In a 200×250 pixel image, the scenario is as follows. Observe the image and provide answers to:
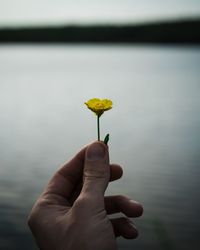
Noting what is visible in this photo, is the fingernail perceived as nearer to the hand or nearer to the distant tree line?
the hand

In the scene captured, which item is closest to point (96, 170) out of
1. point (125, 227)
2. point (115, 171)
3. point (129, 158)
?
point (115, 171)

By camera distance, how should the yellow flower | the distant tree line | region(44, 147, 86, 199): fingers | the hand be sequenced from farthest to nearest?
the distant tree line → region(44, 147, 86, 199): fingers → the hand → the yellow flower

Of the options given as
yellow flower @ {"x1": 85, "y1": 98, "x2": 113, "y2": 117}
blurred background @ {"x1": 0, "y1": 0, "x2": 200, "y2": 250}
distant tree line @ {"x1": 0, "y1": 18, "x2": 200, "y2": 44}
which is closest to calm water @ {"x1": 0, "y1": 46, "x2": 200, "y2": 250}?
blurred background @ {"x1": 0, "y1": 0, "x2": 200, "y2": 250}

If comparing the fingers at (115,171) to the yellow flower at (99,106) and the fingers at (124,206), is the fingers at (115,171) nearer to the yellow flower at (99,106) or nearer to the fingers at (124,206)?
the fingers at (124,206)

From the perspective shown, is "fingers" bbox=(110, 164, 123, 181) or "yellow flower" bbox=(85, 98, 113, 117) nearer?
"yellow flower" bbox=(85, 98, 113, 117)

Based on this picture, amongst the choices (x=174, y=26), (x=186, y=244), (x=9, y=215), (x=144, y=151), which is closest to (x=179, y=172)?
(x=144, y=151)
